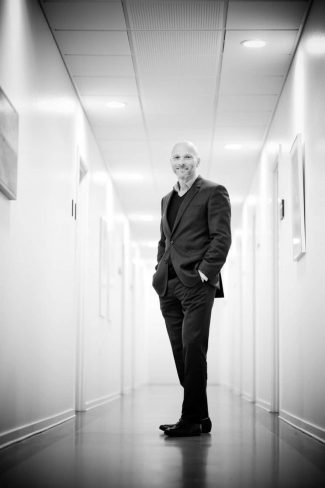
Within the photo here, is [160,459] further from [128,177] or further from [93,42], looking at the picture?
[128,177]

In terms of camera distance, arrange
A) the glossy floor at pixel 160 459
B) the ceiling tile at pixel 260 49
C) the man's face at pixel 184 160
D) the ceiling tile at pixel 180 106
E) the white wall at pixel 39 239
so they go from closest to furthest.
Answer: the glossy floor at pixel 160 459
the white wall at pixel 39 239
the man's face at pixel 184 160
the ceiling tile at pixel 260 49
the ceiling tile at pixel 180 106

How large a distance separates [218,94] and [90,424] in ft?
10.1

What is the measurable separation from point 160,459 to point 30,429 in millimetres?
1504

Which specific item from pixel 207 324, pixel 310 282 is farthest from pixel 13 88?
pixel 310 282

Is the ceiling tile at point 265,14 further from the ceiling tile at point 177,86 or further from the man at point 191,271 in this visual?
the man at point 191,271

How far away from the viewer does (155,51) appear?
206 inches

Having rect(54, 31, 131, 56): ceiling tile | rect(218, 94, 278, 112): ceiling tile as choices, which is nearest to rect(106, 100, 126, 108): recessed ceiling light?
rect(218, 94, 278, 112): ceiling tile

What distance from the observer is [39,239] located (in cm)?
432

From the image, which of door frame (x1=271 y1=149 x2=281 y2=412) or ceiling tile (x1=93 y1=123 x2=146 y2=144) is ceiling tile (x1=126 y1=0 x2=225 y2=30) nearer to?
door frame (x1=271 y1=149 x2=281 y2=412)

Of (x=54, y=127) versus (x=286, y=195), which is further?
(x=286, y=195)

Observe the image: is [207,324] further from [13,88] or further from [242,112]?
[242,112]

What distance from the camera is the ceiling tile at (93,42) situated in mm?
4941

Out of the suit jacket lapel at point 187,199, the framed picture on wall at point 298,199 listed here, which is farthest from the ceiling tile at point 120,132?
the suit jacket lapel at point 187,199

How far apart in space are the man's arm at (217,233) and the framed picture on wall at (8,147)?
103 centimetres
